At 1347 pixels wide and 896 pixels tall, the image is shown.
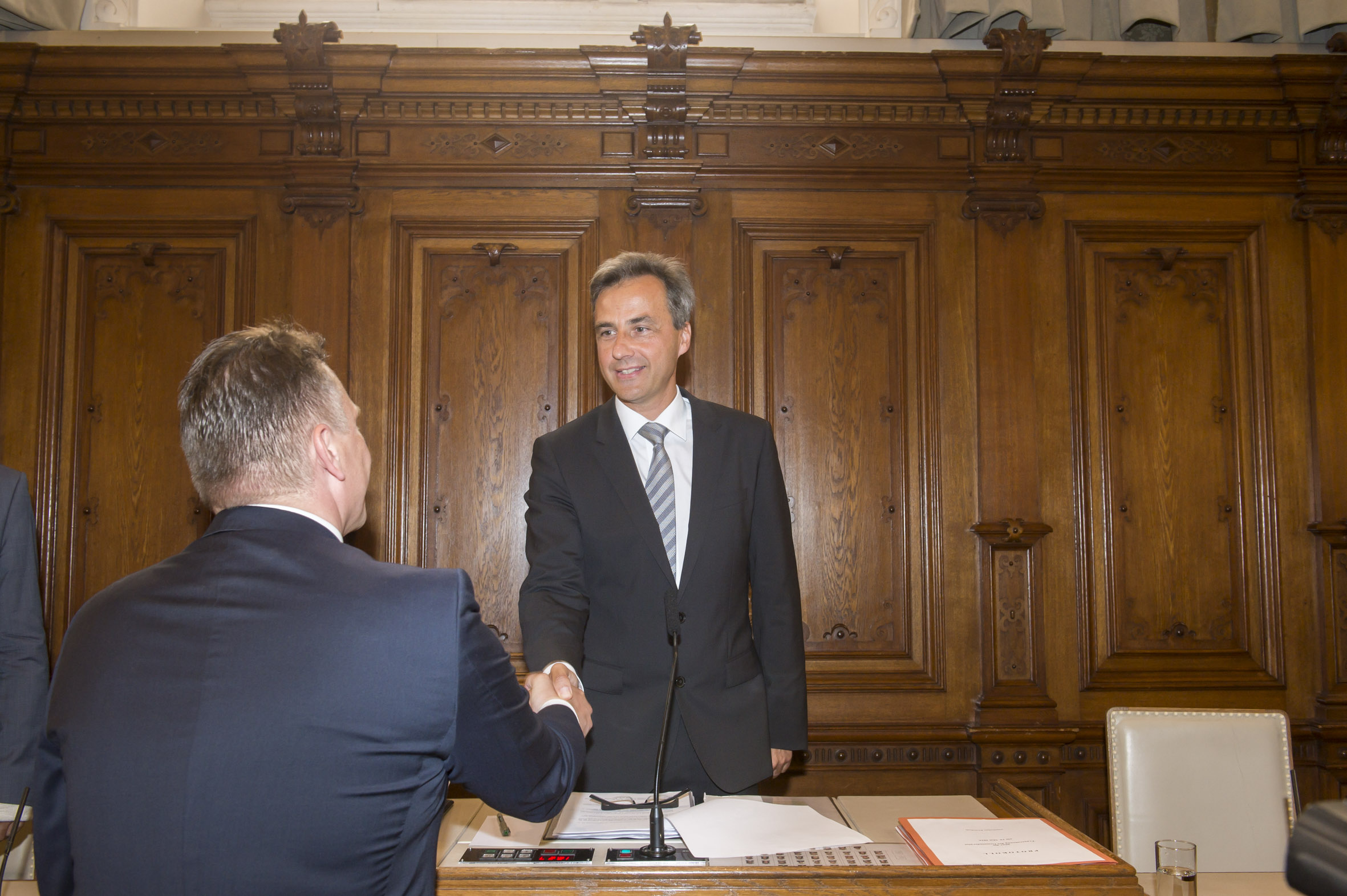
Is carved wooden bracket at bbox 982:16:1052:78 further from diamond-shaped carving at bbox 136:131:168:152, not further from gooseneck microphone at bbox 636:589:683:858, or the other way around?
diamond-shaped carving at bbox 136:131:168:152

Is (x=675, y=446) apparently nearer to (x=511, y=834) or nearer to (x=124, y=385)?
(x=511, y=834)

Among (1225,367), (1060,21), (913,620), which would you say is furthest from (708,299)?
(1225,367)

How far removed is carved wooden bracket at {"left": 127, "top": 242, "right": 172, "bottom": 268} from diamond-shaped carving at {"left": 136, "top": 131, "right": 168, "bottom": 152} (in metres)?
0.36

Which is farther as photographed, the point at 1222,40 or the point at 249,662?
the point at 1222,40

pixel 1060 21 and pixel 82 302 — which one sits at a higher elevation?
pixel 1060 21

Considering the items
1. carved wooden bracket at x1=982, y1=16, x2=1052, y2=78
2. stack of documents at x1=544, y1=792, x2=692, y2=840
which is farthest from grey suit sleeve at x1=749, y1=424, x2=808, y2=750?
carved wooden bracket at x1=982, y1=16, x2=1052, y2=78

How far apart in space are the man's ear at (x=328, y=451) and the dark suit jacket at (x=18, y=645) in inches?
68.7

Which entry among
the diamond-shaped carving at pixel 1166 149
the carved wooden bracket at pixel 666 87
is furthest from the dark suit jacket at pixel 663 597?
the diamond-shaped carving at pixel 1166 149

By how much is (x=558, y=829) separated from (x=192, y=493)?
252cm

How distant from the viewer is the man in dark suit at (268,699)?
3.55 ft

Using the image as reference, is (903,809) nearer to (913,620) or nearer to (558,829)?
(558,829)

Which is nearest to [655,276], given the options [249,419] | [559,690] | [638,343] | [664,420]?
[638,343]

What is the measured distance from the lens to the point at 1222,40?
3.87 metres

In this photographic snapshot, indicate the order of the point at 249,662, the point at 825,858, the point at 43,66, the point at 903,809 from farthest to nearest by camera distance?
the point at 43,66 → the point at 903,809 → the point at 825,858 → the point at 249,662
